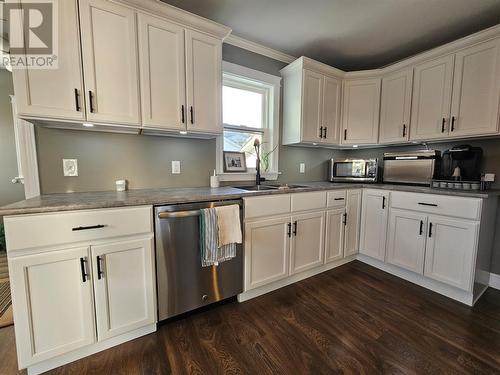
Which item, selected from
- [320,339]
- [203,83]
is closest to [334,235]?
[320,339]

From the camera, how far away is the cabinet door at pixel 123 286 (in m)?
1.36

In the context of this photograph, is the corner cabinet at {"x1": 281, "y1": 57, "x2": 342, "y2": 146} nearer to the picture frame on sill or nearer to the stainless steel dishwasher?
the picture frame on sill

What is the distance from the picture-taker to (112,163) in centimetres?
186

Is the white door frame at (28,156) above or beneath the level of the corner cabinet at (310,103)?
beneath

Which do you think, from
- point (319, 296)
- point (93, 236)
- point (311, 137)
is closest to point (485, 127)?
point (311, 137)

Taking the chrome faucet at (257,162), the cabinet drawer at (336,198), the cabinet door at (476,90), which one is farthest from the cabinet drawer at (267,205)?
the cabinet door at (476,90)

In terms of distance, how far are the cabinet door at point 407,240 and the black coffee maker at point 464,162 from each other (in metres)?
0.63

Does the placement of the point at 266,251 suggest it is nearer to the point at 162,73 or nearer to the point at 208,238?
the point at 208,238

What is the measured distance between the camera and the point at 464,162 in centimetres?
231

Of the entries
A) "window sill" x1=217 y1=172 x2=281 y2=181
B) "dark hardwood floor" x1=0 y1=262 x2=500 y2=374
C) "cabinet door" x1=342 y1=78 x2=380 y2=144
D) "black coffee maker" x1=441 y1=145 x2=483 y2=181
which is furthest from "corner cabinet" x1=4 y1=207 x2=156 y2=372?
"black coffee maker" x1=441 y1=145 x2=483 y2=181

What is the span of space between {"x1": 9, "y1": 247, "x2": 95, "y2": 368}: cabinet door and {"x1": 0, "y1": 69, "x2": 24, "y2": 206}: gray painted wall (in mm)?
3147

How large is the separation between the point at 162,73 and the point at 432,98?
2695 mm

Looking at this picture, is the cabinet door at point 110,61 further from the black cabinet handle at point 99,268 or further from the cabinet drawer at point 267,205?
the cabinet drawer at point 267,205

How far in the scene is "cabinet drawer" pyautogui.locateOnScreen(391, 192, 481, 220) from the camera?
1.85 meters
